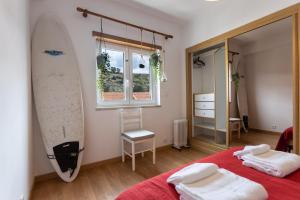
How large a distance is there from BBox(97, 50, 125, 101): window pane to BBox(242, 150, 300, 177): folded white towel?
2090 mm

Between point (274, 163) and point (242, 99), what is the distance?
5.30 feet

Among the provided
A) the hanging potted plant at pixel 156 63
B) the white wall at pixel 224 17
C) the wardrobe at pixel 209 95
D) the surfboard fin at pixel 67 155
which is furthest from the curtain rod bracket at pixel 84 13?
the wardrobe at pixel 209 95

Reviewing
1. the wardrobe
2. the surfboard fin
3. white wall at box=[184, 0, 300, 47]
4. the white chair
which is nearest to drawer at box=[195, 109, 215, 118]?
the wardrobe

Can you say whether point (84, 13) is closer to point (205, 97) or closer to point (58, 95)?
point (58, 95)

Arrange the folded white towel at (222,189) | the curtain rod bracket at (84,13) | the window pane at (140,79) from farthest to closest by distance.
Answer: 1. the window pane at (140,79)
2. the curtain rod bracket at (84,13)
3. the folded white towel at (222,189)

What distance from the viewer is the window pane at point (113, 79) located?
2.63m

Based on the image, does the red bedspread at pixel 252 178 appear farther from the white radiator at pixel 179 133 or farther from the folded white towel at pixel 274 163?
the white radiator at pixel 179 133

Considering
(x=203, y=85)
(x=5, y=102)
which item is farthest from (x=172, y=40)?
(x=5, y=102)

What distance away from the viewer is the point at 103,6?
252cm

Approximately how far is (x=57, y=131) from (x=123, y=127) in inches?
38.0

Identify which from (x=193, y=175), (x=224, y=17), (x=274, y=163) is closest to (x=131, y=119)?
(x=193, y=175)

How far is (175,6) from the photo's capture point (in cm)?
273

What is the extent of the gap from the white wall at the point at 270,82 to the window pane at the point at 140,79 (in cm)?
168

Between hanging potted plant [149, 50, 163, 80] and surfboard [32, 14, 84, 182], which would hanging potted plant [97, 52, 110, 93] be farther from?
hanging potted plant [149, 50, 163, 80]
